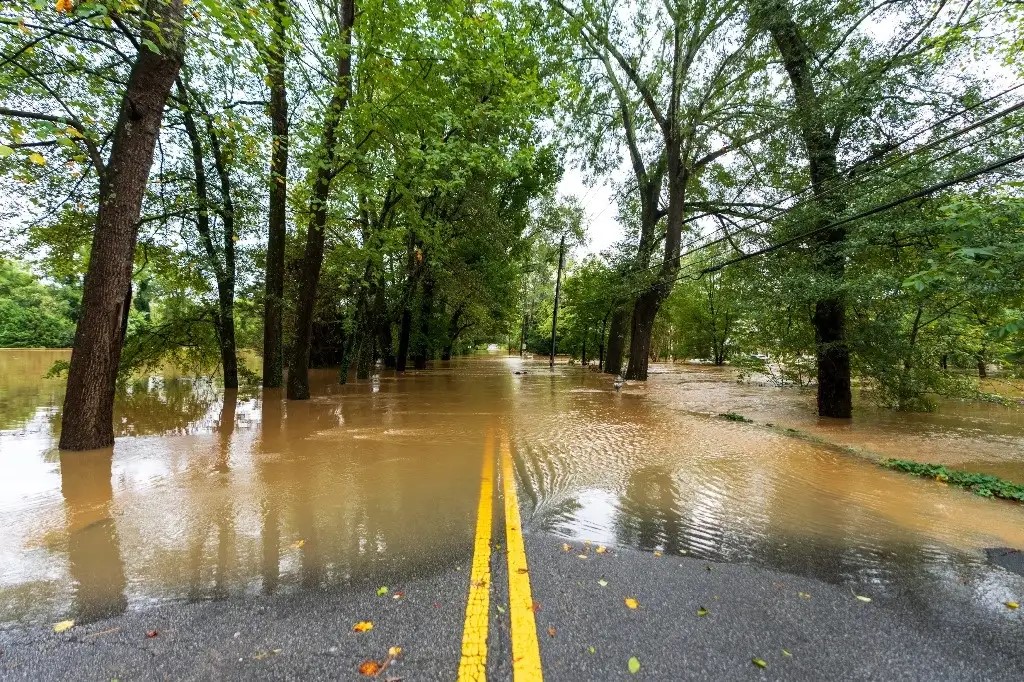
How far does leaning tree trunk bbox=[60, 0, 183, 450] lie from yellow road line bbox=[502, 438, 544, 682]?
6.31 meters

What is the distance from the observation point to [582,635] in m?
2.46

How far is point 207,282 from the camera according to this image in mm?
13766

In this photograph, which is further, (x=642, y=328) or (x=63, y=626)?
(x=642, y=328)

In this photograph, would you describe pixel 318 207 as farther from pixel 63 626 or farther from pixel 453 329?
pixel 453 329

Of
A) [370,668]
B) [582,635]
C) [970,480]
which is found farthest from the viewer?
[970,480]

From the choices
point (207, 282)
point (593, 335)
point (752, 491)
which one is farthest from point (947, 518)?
point (593, 335)

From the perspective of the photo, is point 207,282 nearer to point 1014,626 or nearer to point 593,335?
point 1014,626

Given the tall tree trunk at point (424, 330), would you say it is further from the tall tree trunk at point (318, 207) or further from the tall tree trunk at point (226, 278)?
the tall tree trunk at point (318, 207)

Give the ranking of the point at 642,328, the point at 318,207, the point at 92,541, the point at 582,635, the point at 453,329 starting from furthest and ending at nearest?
1. the point at 453,329
2. the point at 642,328
3. the point at 318,207
4. the point at 92,541
5. the point at 582,635

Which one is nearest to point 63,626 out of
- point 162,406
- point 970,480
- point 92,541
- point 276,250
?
point 92,541

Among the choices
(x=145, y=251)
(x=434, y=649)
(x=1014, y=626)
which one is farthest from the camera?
(x=145, y=251)

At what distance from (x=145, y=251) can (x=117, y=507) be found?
36.4ft

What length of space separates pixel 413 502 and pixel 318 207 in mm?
8911

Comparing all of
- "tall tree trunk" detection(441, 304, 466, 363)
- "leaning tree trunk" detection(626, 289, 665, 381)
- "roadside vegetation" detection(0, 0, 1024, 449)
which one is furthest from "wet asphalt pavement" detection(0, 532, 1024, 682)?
"tall tree trunk" detection(441, 304, 466, 363)
